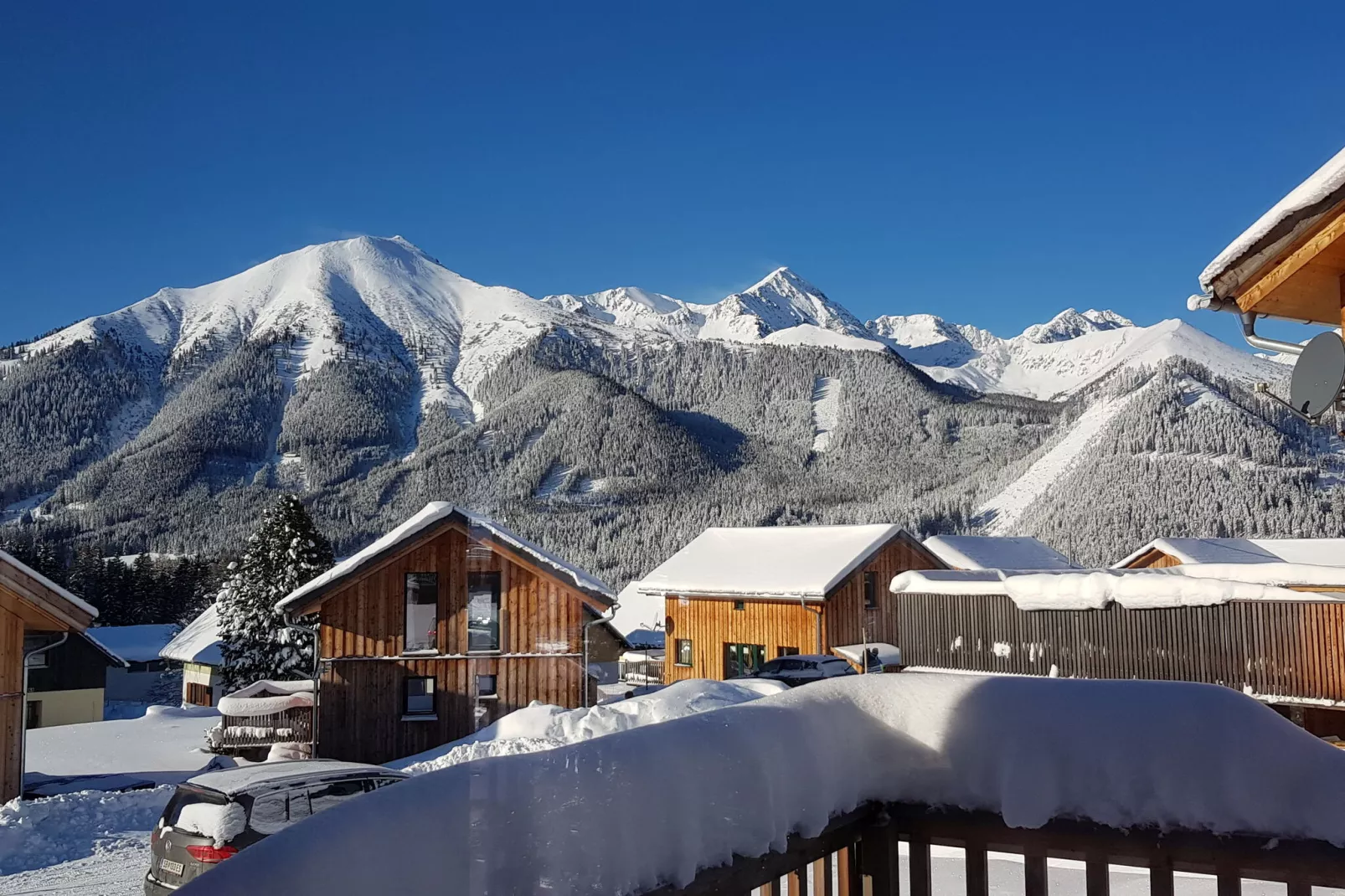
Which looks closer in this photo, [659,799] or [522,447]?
[659,799]

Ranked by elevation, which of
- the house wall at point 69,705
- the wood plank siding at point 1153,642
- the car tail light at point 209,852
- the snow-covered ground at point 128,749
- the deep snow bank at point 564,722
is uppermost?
the wood plank siding at point 1153,642

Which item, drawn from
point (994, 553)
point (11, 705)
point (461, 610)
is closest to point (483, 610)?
point (461, 610)

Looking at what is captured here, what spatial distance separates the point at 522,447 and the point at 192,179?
1.90m

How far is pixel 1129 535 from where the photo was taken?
5650cm

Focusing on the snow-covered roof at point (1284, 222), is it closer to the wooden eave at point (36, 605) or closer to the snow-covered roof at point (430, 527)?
the snow-covered roof at point (430, 527)

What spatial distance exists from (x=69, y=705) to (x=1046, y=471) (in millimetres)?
66707

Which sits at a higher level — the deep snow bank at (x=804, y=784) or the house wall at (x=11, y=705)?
the deep snow bank at (x=804, y=784)

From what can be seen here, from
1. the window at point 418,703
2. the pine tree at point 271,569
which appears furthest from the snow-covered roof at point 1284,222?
the window at point 418,703

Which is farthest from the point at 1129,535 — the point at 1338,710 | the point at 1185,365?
the point at 1338,710

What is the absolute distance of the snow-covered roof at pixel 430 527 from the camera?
3.01m

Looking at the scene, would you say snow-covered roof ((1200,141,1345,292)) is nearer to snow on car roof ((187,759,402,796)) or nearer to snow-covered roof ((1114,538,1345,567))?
snow on car roof ((187,759,402,796))

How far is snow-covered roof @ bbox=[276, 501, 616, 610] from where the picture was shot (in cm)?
301

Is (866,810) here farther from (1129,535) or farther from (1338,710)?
(1129,535)

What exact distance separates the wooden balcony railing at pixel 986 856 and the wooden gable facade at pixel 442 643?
0.91 m
